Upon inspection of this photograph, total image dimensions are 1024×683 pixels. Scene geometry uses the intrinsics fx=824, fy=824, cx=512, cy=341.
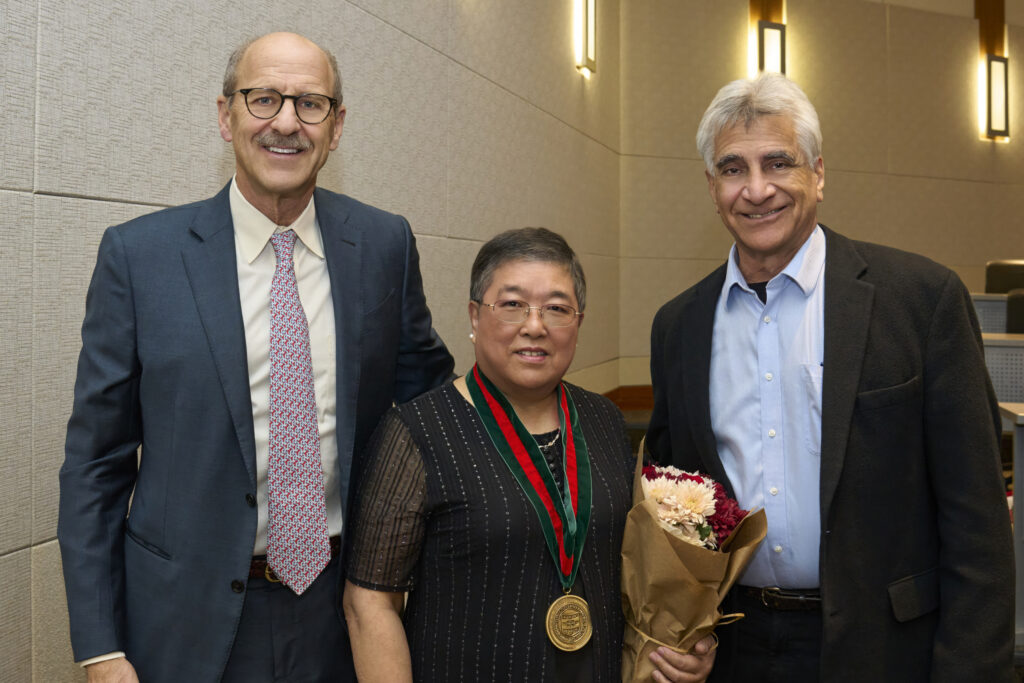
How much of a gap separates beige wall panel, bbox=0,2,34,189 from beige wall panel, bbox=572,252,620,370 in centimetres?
461

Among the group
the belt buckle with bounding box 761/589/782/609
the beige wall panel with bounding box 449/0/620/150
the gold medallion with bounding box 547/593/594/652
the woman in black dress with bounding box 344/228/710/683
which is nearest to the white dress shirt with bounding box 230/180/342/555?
the woman in black dress with bounding box 344/228/710/683

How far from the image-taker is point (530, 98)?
5.35m

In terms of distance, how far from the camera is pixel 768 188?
1807mm

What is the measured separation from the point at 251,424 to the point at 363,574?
0.36 meters

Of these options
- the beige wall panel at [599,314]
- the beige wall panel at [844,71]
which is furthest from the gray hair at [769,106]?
the beige wall panel at [844,71]

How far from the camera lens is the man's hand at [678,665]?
164 cm

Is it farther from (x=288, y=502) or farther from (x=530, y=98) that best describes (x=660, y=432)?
(x=530, y=98)

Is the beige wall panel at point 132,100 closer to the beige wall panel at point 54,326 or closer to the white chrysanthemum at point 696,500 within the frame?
the beige wall panel at point 54,326

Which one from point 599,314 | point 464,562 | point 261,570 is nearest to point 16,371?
point 261,570

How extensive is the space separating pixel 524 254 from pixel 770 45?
7.13m


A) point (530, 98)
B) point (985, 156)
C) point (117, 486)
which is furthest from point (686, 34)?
point (117, 486)

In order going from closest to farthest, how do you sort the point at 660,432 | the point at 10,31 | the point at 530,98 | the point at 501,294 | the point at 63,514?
the point at 63,514, the point at 501,294, the point at 10,31, the point at 660,432, the point at 530,98

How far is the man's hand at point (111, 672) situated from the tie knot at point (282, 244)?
0.84 m

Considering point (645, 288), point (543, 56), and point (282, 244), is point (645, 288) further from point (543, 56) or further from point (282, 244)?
point (282, 244)
